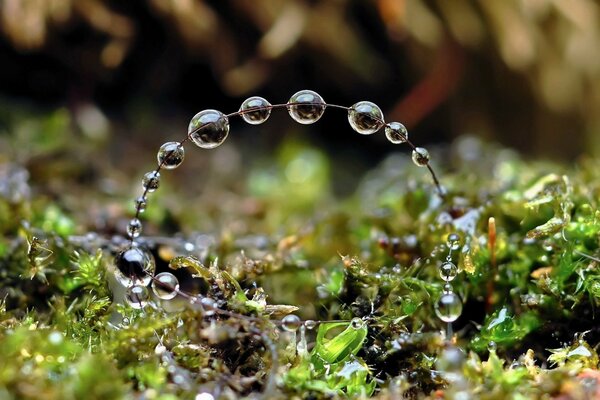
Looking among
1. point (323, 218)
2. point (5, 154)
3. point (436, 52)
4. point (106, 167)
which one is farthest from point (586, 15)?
point (5, 154)

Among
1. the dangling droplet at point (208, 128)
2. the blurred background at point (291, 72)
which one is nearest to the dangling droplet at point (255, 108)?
the dangling droplet at point (208, 128)

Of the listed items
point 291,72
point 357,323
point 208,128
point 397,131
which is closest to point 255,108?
point 208,128

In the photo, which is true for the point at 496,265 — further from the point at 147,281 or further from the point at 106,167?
the point at 106,167

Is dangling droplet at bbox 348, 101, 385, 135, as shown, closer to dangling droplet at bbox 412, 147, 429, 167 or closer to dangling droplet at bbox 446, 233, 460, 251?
dangling droplet at bbox 412, 147, 429, 167

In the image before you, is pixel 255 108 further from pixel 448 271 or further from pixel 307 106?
pixel 448 271

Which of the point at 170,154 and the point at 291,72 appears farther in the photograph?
the point at 291,72

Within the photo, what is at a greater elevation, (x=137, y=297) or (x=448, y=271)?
(x=448, y=271)

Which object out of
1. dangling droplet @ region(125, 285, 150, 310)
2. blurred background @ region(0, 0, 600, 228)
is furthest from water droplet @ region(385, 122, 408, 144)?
blurred background @ region(0, 0, 600, 228)
